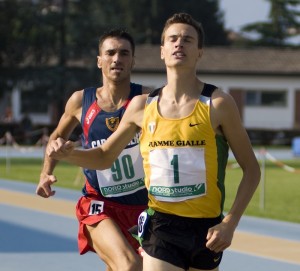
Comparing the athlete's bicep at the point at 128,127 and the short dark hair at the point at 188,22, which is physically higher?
the short dark hair at the point at 188,22

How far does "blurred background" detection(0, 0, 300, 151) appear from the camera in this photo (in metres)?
46.8

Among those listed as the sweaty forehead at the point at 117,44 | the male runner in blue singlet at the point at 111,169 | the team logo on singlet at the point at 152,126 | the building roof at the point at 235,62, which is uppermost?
the sweaty forehead at the point at 117,44

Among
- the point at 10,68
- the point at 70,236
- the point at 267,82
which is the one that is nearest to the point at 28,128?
the point at 10,68

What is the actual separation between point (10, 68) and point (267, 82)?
1864cm

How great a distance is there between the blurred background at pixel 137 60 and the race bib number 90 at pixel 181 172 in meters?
27.0

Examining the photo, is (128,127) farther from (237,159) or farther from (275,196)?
(275,196)

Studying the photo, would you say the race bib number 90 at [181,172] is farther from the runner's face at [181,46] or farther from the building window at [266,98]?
the building window at [266,98]

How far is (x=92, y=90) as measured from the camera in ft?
23.8

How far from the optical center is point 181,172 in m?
5.30

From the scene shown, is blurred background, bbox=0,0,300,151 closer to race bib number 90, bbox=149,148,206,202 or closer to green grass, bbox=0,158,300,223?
green grass, bbox=0,158,300,223

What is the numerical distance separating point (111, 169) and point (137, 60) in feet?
174

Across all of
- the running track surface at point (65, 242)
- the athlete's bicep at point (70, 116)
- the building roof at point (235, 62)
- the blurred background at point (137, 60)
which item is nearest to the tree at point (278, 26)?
the blurred background at point (137, 60)

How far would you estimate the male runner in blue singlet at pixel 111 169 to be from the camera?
688 cm

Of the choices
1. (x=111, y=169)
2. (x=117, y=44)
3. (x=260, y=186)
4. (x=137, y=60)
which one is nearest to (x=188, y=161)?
(x=111, y=169)
